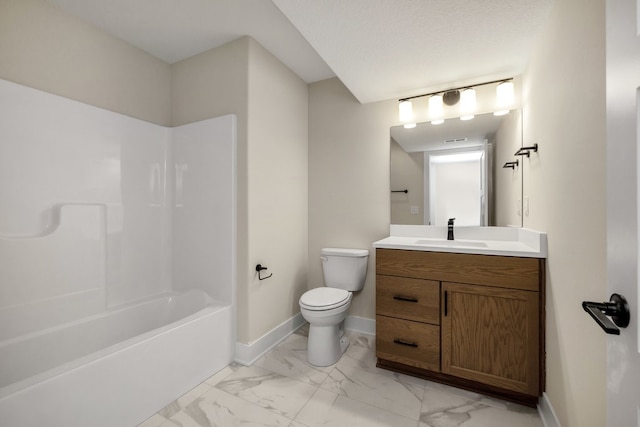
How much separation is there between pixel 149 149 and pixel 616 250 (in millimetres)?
2651

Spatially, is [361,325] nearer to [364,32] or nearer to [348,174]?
[348,174]

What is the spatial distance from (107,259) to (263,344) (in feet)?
4.27

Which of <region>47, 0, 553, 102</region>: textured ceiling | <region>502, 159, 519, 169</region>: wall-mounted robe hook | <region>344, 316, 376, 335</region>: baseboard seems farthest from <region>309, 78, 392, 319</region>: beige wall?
<region>502, 159, 519, 169</region>: wall-mounted robe hook

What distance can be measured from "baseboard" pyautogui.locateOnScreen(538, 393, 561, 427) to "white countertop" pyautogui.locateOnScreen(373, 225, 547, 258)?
749 millimetres

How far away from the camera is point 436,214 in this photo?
2.24m

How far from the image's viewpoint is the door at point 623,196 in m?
0.47

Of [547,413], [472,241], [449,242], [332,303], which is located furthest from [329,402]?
[472,241]

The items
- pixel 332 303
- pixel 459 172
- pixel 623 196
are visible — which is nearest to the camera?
pixel 623 196

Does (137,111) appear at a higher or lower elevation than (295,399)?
higher

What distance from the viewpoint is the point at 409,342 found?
1.74 m

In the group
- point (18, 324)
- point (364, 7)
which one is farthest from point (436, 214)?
point (18, 324)

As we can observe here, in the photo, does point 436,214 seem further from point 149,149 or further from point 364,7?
point 149,149

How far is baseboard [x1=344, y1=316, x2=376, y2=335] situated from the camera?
7.90 ft

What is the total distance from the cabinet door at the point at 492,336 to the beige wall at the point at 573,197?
0.30 feet
